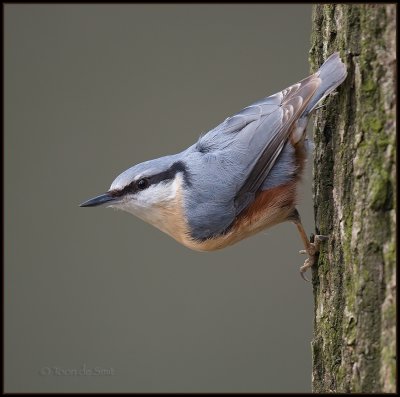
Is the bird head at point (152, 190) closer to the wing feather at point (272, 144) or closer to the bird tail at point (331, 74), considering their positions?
the wing feather at point (272, 144)

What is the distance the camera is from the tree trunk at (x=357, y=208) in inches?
63.3

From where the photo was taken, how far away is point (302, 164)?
2281 mm

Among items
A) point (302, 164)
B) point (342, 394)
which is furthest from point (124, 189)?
point (342, 394)

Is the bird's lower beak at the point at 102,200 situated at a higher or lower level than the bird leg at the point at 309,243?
higher

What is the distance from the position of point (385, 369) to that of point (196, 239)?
954 mm

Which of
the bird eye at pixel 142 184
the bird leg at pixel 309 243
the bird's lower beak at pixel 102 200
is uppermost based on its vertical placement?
the bird eye at pixel 142 184

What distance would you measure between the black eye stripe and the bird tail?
23.5 inches

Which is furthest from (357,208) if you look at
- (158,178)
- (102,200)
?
(102,200)

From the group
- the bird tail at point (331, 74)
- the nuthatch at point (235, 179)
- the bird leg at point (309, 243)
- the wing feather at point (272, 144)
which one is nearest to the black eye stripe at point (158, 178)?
the nuthatch at point (235, 179)

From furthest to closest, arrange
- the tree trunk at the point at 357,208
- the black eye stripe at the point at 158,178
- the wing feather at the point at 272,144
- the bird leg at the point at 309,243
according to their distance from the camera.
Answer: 1. the black eye stripe at the point at 158,178
2. the wing feather at the point at 272,144
3. the bird leg at the point at 309,243
4. the tree trunk at the point at 357,208

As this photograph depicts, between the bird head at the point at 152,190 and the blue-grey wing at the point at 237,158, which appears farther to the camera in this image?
the bird head at the point at 152,190

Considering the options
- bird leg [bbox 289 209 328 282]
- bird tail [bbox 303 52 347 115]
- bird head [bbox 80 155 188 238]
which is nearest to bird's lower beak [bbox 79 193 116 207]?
bird head [bbox 80 155 188 238]

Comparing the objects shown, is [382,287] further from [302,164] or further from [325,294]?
[302,164]

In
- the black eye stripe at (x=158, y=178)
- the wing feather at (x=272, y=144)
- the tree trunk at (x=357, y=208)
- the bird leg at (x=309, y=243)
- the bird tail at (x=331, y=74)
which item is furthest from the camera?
the black eye stripe at (x=158, y=178)
